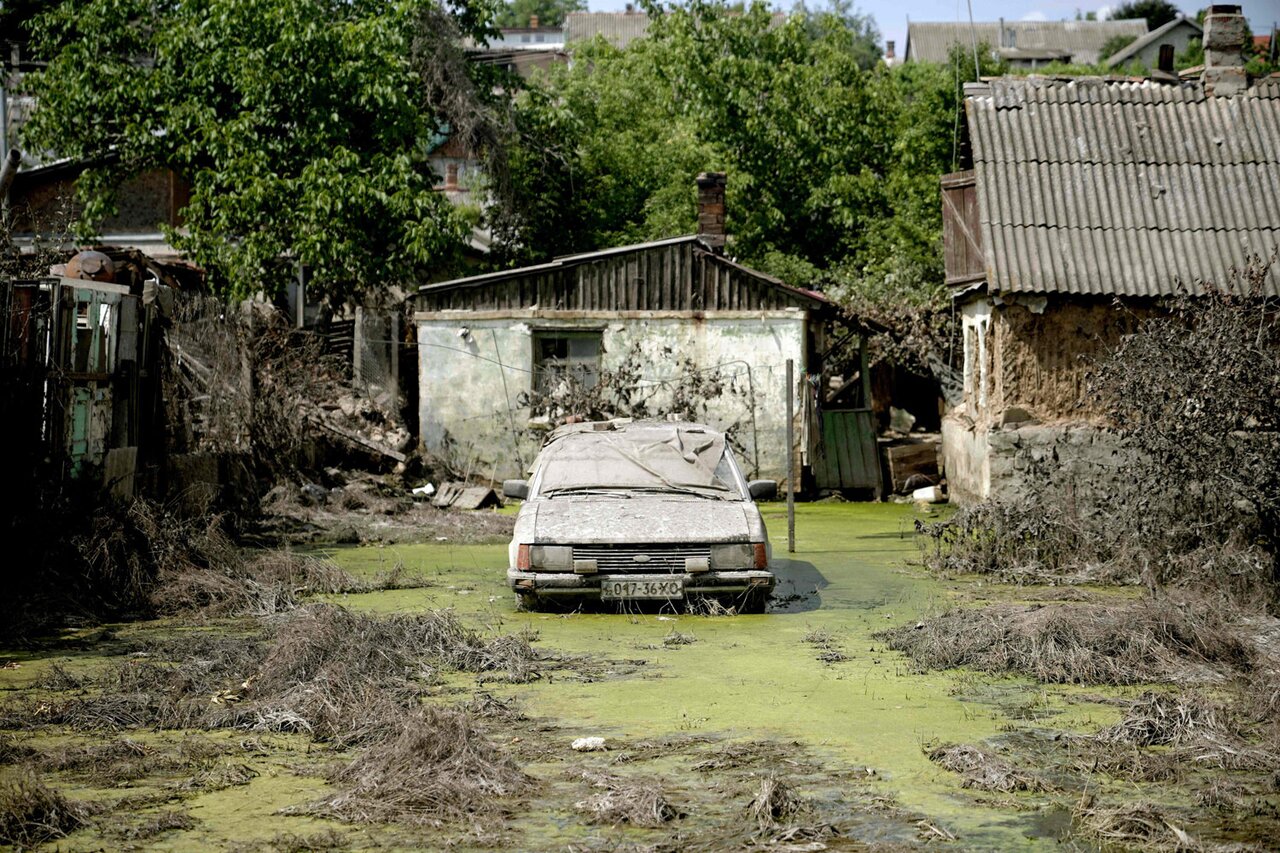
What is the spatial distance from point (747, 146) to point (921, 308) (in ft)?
32.3

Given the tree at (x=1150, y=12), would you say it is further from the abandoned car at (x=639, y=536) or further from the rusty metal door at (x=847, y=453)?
the abandoned car at (x=639, y=536)

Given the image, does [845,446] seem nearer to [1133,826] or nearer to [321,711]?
[321,711]

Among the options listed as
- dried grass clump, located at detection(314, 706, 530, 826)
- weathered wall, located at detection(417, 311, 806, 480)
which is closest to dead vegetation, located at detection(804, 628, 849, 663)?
dried grass clump, located at detection(314, 706, 530, 826)

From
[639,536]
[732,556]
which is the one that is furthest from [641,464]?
[732,556]

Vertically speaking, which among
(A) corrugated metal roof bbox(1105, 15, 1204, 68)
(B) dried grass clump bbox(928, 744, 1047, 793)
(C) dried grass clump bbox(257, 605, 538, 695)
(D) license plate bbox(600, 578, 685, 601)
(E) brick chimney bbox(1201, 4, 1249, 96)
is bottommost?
(B) dried grass clump bbox(928, 744, 1047, 793)

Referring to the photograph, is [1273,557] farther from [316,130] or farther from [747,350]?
[316,130]

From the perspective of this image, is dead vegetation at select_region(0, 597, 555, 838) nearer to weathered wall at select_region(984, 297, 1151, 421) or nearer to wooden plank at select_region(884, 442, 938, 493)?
weathered wall at select_region(984, 297, 1151, 421)

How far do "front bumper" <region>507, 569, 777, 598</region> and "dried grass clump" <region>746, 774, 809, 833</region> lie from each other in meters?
4.88

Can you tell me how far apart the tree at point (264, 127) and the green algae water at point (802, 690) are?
11.6 meters

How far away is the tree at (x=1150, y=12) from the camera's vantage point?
77062 mm

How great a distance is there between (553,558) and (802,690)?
9.88 feet

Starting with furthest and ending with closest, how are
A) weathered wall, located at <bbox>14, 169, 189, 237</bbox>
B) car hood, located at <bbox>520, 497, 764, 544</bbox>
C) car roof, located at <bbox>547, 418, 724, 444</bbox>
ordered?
weathered wall, located at <bbox>14, 169, 189, 237</bbox>, car roof, located at <bbox>547, 418, 724, 444</bbox>, car hood, located at <bbox>520, 497, 764, 544</bbox>

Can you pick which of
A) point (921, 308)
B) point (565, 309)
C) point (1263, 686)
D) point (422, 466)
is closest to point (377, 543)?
point (422, 466)

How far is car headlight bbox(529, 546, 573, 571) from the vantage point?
10750mm
